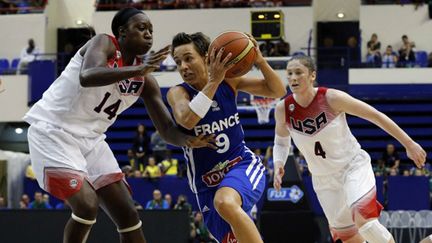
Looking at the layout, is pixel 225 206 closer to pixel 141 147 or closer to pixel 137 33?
pixel 137 33

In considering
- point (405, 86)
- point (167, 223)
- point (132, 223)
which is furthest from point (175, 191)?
point (132, 223)

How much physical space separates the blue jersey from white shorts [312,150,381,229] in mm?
1636

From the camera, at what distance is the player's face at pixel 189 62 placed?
6.67m

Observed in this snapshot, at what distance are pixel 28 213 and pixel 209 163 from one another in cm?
793

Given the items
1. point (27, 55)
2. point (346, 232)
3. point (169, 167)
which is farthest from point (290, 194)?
point (27, 55)

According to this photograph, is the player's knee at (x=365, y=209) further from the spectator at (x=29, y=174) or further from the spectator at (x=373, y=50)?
the spectator at (x=373, y=50)

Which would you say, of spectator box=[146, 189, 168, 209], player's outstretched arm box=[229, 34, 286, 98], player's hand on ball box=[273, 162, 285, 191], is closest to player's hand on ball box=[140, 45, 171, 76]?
player's outstretched arm box=[229, 34, 286, 98]

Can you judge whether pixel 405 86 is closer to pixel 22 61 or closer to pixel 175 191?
pixel 175 191

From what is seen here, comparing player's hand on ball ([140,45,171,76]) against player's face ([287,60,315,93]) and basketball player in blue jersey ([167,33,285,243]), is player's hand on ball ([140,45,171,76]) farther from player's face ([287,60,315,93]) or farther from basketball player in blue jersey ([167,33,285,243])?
player's face ([287,60,315,93])

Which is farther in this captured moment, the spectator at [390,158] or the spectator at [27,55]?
the spectator at [27,55]

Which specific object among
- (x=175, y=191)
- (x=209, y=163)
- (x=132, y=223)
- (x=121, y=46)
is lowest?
(x=175, y=191)

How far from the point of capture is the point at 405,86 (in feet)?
72.7

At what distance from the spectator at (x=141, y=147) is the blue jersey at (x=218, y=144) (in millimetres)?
13343

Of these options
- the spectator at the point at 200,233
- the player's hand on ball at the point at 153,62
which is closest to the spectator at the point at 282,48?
the spectator at the point at 200,233
